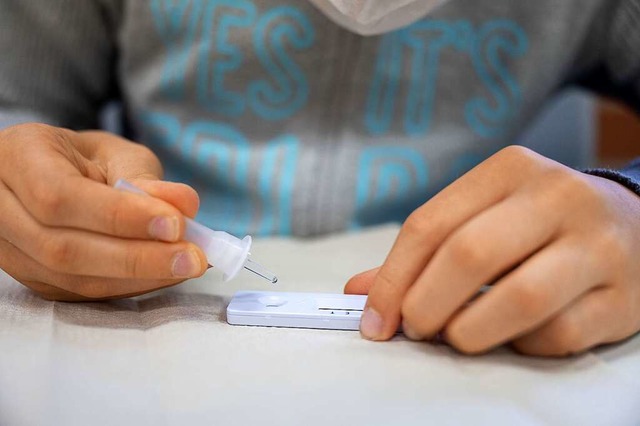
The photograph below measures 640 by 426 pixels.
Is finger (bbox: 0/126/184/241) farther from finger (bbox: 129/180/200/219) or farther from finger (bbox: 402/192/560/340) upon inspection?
finger (bbox: 402/192/560/340)

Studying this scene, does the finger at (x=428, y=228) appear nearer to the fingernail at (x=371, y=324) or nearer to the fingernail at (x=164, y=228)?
the fingernail at (x=371, y=324)

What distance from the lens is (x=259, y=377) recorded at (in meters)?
0.36

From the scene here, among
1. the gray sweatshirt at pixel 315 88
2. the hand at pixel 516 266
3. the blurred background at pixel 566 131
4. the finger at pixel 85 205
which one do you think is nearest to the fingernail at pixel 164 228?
the finger at pixel 85 205

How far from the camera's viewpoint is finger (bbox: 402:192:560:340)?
1.19ft

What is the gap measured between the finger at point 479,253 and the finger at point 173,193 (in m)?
0.15

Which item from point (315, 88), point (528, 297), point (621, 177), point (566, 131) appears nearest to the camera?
point (528, 297)

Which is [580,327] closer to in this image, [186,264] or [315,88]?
[186,264]

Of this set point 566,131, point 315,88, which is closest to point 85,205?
point 315,88

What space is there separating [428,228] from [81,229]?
0.69 feet

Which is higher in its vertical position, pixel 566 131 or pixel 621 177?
pixel 621 177

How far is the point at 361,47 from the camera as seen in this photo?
2.14 ft

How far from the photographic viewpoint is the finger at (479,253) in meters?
0.36

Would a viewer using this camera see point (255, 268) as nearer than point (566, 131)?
Yes

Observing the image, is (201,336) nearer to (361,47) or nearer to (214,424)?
(214,424)
